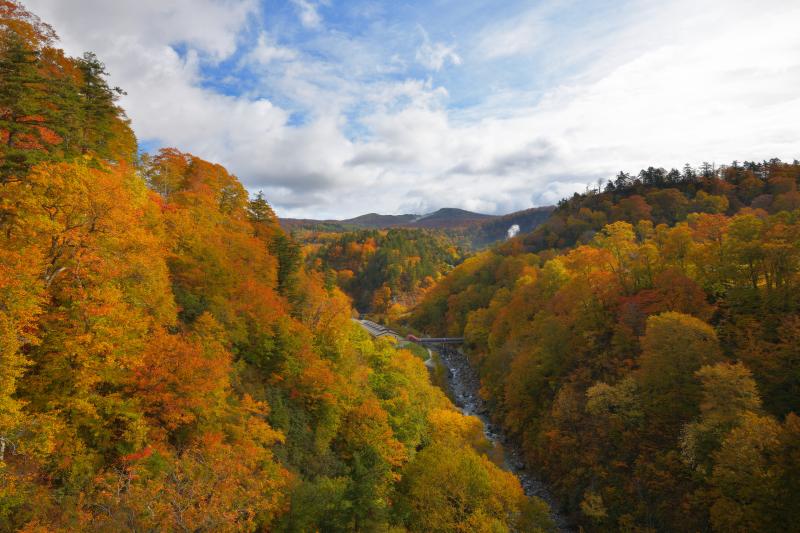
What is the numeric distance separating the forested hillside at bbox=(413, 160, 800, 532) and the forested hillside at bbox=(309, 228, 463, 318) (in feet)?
269

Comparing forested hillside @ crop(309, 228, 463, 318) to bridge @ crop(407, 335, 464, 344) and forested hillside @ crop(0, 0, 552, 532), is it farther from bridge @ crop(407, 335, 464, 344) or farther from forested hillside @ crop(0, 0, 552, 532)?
forested hillside @ crop(0, 0, 552, 532)

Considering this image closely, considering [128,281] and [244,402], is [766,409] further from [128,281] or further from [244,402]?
[128,281]

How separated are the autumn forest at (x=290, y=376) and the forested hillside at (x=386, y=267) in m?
87.0

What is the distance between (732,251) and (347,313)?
35.9 metres

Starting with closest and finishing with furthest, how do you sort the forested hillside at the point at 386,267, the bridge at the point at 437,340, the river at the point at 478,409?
the river at the point at 478,409
the bridge at the point at 437,340
the forested hillside at the point at 386,267

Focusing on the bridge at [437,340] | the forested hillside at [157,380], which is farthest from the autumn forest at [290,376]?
the bridge at [437,340]


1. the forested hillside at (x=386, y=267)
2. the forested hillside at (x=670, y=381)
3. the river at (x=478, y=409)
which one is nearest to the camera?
the forested hillside at (x=670, y=381)

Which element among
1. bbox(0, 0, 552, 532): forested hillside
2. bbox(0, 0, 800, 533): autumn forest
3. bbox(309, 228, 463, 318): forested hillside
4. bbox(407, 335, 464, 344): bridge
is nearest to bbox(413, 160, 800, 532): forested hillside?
bbox(0, 0, 800, 533): autumn forest

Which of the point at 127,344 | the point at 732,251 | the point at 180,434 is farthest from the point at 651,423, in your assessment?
the point at 127,344

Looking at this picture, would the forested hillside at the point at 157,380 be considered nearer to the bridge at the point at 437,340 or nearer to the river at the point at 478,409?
the river at the point at 478,409

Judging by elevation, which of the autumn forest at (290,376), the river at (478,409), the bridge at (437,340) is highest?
the autumn forest at (290,376)

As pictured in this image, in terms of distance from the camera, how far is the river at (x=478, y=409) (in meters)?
36.9

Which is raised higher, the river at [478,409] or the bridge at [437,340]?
the bridge at [437,340]

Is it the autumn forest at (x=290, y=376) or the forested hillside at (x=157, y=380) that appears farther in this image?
the autumn forest at (x=290, y=376)
